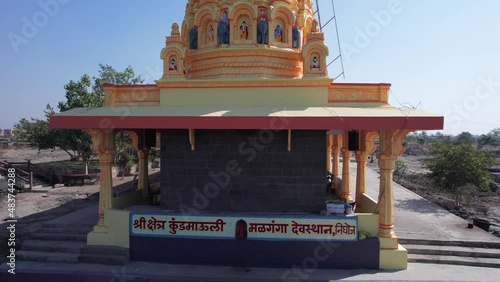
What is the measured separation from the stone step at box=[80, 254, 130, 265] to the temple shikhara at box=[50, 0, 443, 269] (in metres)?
0.27


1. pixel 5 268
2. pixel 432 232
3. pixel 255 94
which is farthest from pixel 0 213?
pixel 432 232

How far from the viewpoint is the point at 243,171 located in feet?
27.1

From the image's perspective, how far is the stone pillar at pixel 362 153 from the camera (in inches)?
389

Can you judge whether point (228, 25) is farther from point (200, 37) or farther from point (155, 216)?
point (155, 216)

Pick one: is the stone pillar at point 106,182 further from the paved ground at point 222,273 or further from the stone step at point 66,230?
the paved ground at point 222,273

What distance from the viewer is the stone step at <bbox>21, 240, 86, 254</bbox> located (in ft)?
25.9

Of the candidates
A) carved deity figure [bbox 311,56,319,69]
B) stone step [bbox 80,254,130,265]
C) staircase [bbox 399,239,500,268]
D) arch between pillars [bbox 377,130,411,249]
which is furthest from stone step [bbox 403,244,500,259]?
stone step [bbox 80,254,130,265]

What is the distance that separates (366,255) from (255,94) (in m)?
4.82

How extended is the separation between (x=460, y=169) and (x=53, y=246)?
51.0 ft

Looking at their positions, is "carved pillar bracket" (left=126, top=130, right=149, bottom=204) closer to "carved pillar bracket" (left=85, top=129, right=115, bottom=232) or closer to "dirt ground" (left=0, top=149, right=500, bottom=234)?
"carved pillar bracket" (left=85, top=129, right=115, bottom=232)

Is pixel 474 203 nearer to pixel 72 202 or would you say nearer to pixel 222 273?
pixel 222 273

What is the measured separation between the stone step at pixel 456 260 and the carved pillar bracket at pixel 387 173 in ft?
3.37

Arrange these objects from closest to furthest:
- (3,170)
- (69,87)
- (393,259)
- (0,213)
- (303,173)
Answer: (393,259) → (303,173) → (0,213) → (3,170) → (69,87)

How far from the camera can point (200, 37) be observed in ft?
33.2
